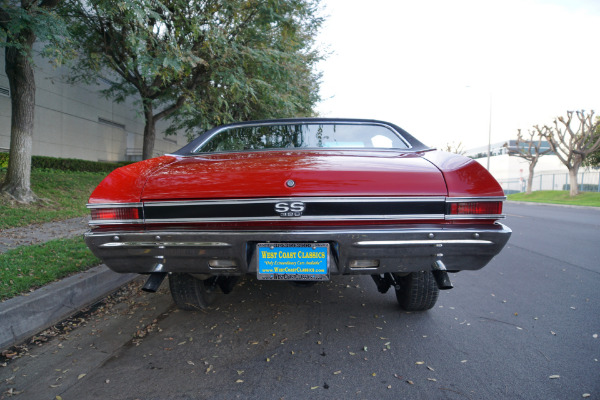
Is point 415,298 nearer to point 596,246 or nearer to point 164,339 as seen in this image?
point 164,339

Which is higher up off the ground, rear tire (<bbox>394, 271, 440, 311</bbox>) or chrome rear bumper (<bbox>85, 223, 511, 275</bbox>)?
chrome rear bumper (<bbox>85, 223, 511, 275</bbox>)

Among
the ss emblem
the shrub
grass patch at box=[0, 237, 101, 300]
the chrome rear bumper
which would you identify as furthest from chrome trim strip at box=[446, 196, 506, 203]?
the shrub

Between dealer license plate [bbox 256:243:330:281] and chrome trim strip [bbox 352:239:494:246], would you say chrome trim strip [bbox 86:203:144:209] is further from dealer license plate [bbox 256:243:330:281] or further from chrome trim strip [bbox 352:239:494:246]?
chrome trim strip [bbox 352:239:494:246]

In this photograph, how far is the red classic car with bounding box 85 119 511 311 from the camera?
2.03m

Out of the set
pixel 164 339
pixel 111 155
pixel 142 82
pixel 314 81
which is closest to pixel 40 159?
pixel 142 82

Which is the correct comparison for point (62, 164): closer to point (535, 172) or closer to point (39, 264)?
point (39, 264)

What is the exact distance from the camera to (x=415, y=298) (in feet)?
9.02

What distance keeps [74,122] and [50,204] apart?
12.4 m

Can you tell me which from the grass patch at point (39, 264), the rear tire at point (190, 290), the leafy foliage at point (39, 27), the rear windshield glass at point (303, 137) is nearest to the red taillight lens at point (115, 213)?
the rear tire at point (190, 290)

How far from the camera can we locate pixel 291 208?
2033mm

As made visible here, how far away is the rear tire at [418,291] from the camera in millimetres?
2646

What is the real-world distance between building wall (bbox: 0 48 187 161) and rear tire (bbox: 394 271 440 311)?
1342cm

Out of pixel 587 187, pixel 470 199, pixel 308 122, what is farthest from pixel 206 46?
pixel 587 187

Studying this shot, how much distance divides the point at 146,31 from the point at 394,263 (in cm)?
658
